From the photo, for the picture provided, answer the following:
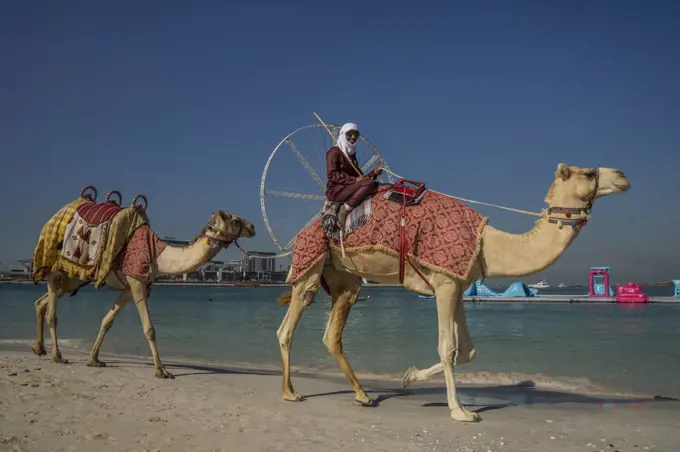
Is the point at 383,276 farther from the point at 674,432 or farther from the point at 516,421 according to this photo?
the point at 674,432

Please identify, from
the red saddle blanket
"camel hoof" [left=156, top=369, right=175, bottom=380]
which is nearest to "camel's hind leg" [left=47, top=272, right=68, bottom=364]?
the red saddle blanket

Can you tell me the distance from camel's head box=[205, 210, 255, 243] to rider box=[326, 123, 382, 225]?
1.49 metres

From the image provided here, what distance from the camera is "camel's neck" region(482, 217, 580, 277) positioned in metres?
5.00

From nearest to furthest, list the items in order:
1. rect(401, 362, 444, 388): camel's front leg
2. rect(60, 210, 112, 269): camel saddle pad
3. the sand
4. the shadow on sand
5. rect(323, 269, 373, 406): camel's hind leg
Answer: the sand < rect(401, 362, 444, 388): camel's front leg < rect(323, 269, 373, 406): camel's hind leg < the shadow on sand < rect(60, 210, 112, 269): camel saddle pad

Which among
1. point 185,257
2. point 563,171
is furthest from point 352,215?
point 185,257

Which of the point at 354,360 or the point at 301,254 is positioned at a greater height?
the point at 301,254

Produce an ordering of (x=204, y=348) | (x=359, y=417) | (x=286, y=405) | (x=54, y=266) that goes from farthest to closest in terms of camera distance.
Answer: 1. (x=204, y=348)
2. (x=54, y=266)
3. (x=286, y=405)
4. (x=359, y=417)

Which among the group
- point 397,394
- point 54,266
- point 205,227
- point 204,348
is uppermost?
point 205,227

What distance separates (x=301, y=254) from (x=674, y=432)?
11.8 feet

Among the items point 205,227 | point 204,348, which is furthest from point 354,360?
point 205,227

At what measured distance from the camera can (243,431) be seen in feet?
14.3

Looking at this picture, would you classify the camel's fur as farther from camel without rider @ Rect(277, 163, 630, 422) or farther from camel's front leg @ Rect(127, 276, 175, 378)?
camel without rider @ Rect(277, 163, 630, 422)

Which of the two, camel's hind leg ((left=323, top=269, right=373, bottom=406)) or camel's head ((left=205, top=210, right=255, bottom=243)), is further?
camel's head ((left=205, top=210, right=255, bottom=243))

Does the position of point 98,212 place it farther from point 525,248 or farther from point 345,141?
point 525,248
